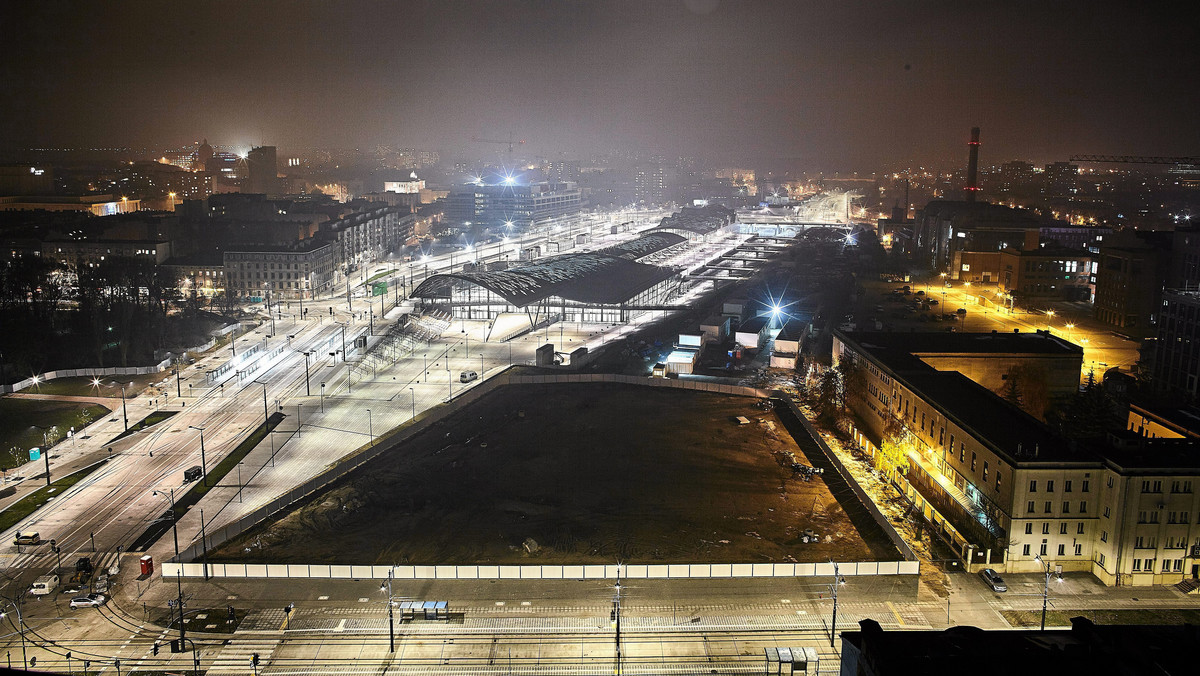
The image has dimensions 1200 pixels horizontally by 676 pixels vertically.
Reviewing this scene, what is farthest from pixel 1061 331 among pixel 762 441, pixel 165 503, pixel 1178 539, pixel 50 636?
pixel 50 636

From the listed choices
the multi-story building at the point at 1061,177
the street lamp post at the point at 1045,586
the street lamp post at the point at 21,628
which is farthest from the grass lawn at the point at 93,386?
the multi-story building at the point at 1061,177

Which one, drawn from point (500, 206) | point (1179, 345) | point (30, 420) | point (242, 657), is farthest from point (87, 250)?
point (1179, 345)

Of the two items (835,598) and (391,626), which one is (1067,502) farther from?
(391,626)

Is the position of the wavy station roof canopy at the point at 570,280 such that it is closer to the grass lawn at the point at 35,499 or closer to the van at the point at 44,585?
the grass lawn at the point at 35,499

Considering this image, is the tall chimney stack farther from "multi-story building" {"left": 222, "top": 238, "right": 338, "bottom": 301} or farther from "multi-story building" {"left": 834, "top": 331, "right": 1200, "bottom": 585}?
"multi-story building" {"left": 834, "top": 331, "right": 1200, "bottom": 585}

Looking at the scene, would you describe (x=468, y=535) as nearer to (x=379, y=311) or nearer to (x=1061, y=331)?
(x=379, y=311)
